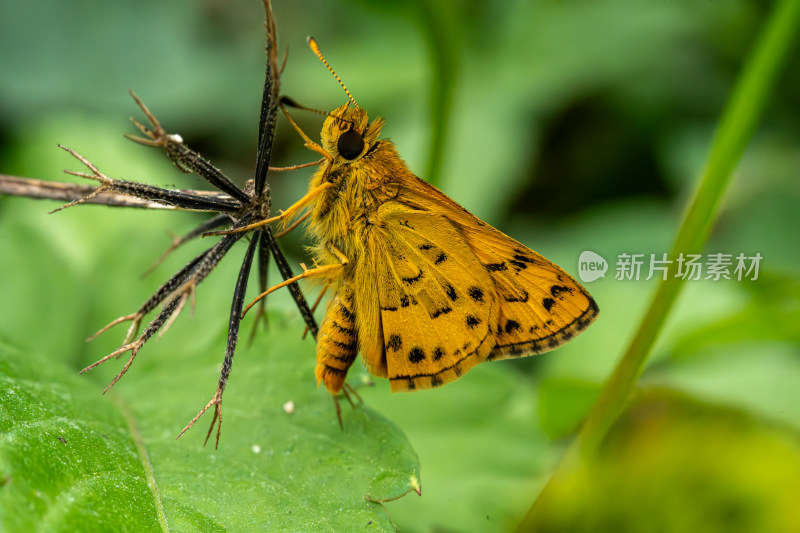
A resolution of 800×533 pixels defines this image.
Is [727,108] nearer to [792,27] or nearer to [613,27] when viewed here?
[792,27]

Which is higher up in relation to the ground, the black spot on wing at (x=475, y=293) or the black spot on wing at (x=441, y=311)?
the black spot on wing at (x=475, y=293)

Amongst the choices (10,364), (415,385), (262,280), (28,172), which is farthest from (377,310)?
(28,172)

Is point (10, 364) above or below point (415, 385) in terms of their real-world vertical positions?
below

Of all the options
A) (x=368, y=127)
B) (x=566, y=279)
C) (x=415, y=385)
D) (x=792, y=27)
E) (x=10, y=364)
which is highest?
(x=792, y=27)

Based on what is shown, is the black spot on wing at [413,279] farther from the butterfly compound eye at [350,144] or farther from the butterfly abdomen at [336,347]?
the butterfly compound eye at [350,144]

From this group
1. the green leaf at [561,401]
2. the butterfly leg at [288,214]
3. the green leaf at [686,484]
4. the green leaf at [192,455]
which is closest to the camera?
the green leaf at [192,455]

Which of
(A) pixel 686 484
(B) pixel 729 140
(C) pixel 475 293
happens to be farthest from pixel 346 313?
(A) pixel 686 484

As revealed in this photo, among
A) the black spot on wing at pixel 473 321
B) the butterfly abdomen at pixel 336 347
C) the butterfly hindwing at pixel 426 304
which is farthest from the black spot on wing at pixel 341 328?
the black spot on wing at pixel 473 321
